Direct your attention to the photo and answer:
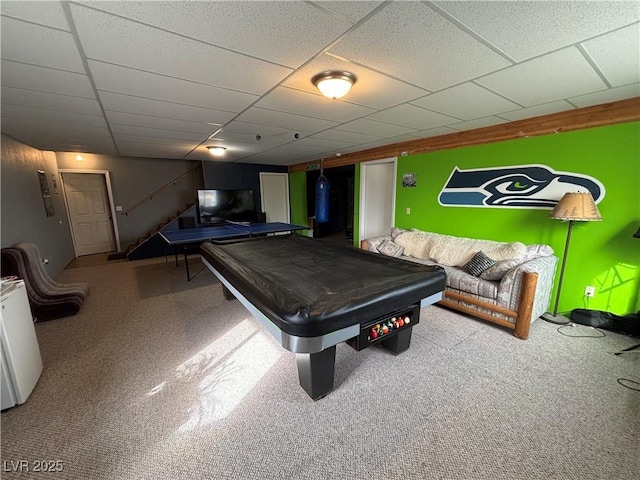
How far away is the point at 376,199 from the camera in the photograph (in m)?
→ 5.68

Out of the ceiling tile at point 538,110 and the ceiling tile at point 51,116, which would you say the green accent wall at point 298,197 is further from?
the ceiling tile at point 538,110

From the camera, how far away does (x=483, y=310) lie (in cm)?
275

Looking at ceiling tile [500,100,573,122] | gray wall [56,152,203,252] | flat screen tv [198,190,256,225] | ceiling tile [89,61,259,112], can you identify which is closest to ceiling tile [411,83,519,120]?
ceiling tile [500,100,573,122]

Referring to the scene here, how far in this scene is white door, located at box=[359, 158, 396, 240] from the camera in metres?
5.47

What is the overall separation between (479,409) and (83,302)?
4.46 metres

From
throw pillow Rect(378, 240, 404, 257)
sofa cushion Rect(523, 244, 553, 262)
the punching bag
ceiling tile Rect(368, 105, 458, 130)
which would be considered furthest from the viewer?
the punching bag

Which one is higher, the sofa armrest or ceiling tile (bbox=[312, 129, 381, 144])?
ceiling tile (bbox=[312, 129, 381, 144])

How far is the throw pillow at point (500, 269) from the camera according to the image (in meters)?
2.68

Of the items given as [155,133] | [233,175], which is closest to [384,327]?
[155,133]

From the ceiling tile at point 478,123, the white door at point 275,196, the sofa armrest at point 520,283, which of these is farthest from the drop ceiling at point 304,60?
the white door at point 275,196

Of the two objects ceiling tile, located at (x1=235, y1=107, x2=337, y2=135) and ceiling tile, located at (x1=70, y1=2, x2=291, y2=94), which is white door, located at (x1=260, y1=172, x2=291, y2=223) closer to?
ceiling tile, located at (x1=235, y1=107, x2=337, y2=135)

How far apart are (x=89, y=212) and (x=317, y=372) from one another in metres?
7.17

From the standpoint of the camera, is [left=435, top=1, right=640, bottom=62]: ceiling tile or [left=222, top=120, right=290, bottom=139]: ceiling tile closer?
[left=435, top=1, right=640, bottom=62]: ceiling tile

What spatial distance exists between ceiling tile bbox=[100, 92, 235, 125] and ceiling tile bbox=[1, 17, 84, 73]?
1.73 feet
